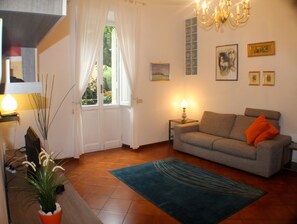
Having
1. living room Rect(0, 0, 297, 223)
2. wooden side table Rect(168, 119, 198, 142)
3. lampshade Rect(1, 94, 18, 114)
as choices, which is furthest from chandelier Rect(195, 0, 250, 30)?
lampshade Rect(1, 94, 18, 114)

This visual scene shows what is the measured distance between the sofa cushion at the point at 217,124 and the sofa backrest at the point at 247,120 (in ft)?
0.35

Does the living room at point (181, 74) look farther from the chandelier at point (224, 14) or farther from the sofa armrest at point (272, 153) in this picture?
the sofa armrest at point (272, 153)

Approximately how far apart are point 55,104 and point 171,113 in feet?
8.78

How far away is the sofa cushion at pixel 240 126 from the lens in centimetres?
449

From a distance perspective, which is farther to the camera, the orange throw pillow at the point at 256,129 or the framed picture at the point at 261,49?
the framed picture at the point at 261,49

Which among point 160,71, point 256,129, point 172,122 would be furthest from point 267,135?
point 160,71

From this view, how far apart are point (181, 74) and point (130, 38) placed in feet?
5.32

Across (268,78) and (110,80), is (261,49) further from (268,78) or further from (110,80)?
(110,80)

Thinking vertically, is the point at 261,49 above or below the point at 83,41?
below

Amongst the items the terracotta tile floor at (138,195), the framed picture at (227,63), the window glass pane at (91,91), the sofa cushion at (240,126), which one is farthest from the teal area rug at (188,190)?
the framed picture at (227,63)

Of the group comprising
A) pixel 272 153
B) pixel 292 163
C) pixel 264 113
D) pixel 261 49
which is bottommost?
pixel 292 163

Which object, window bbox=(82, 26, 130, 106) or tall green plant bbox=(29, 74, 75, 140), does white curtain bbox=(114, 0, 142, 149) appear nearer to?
window bbox=(82, 26, 130, 106)

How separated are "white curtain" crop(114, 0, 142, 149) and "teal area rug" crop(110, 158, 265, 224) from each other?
49.0 inches

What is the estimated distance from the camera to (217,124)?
4.96 m
